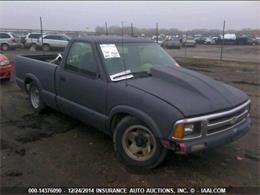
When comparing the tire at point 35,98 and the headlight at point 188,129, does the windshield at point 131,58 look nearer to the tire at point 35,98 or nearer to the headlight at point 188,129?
the headlight at point 188,129

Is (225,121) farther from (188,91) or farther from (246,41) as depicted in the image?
(246,41)

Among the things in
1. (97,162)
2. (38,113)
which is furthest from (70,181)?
(38,113)

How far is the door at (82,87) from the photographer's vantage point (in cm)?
436

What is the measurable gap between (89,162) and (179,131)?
1420mm

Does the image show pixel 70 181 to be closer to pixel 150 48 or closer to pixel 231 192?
pixel 231 192

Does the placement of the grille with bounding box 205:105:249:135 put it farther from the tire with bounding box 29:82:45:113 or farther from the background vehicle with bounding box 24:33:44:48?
the background vehicle with bounding box 24:33:44:48

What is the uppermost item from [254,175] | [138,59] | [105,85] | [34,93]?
[138,59]

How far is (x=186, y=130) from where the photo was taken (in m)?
3.43

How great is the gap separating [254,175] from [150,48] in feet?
8.42

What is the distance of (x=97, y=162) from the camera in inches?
161

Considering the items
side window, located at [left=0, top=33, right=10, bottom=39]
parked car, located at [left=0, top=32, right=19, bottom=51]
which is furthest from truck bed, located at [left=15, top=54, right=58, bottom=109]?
side window, located at [left=0, top=33, right=10, bottom=39]

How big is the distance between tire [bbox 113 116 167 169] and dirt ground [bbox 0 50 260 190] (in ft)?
0.42

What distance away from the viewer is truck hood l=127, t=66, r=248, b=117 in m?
3.54

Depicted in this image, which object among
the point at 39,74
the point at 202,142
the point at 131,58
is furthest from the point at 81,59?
the point at 202,142
